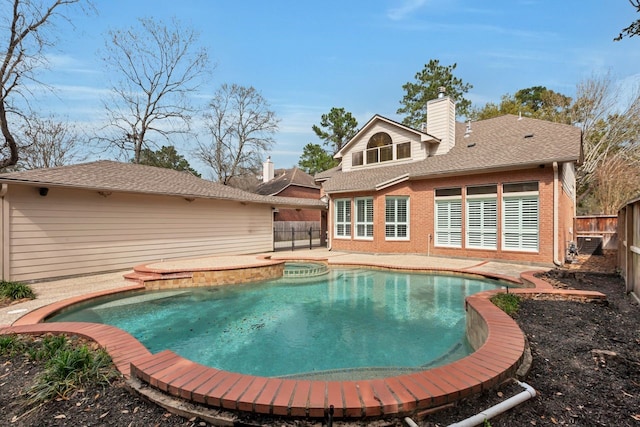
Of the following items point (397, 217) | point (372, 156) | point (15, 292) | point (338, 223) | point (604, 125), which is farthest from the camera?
point (604, 125)

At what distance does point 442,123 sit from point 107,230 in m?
14.3

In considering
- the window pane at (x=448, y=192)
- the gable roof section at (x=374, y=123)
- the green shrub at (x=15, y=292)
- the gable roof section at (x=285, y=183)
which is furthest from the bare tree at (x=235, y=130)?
the green shrub at (x=15, y=292)

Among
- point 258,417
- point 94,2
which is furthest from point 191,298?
point 94,2

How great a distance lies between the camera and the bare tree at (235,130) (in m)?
27.4

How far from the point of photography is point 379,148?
16156mm

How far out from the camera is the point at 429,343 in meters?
4.40

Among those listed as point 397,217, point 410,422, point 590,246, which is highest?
point 397,217

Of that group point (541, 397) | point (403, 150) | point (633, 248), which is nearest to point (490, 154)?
point (403, 150)

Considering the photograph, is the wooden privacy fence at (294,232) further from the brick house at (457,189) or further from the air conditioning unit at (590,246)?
the air conditioning unit at (590,246)

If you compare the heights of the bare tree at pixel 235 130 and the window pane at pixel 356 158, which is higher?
the bare tree at pixel 235 130

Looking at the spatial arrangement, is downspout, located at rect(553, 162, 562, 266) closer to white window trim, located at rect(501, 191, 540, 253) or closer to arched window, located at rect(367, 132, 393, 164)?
white window trim, located at rect(501, 191, 540, 253)

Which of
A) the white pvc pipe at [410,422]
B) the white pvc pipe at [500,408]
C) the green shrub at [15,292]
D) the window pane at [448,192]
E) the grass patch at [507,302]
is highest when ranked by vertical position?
the window pane at [448,192]

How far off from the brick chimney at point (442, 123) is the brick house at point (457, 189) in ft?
0.16

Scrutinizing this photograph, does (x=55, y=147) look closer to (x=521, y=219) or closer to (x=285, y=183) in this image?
(x=285, y=183)
